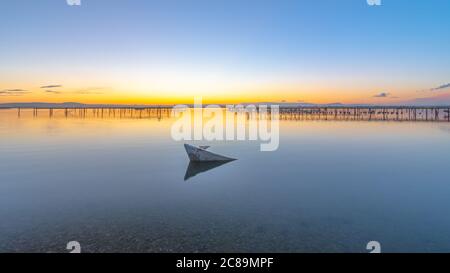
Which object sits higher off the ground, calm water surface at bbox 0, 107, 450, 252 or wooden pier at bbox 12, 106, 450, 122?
wooden pier at bbox 12, 106, 450, 122

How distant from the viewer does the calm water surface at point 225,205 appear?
27.1 feet

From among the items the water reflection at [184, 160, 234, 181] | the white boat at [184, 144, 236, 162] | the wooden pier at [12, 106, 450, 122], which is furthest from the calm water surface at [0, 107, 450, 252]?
the wooden pier at [12, 106, 450, 122]

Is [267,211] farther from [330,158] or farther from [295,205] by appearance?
[330,158]

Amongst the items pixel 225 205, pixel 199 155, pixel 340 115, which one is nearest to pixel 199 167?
pixel 199 155

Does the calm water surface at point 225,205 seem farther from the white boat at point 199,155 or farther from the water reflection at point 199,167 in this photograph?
the white boat at point 199,155

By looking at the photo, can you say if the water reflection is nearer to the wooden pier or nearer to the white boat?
the white boat

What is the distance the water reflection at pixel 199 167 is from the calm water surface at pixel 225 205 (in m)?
0.52

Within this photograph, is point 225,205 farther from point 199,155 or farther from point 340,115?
point 340,115

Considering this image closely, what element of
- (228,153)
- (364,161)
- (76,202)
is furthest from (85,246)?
(364,161)

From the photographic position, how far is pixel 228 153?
25109 mm

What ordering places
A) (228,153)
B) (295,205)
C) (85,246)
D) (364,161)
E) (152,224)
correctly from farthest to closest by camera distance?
(228,153) < (364,161) < (295,205) < (152,224) < (85,246)

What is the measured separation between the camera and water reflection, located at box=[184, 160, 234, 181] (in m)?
17.0

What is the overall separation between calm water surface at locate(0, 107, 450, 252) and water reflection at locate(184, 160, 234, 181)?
516 mm
